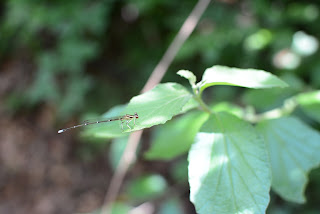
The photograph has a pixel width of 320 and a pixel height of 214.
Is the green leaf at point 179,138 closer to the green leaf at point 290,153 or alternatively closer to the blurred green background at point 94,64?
the green leaf at point 290,153

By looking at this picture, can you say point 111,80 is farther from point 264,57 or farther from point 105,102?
point 264,57

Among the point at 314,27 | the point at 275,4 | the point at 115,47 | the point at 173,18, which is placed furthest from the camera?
the point at 115,47

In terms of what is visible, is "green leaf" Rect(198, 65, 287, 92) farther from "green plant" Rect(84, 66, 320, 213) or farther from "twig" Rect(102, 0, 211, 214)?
"twig" Rect(102, 0, 211, 214)

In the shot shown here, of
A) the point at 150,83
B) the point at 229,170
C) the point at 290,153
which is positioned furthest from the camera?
the point at 150,83

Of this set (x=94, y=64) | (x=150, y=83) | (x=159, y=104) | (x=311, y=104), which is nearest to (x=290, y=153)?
(x=311, y=104)

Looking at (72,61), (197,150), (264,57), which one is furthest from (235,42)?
(197,150)

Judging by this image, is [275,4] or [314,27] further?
[275,4]

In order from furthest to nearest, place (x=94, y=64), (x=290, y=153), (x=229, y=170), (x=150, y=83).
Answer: (x=94, y=64) → (x=150, y=83) → (x=290, y=153) → (x=229, y=170)

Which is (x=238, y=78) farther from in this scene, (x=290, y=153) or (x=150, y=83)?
(x=150, y=83)
